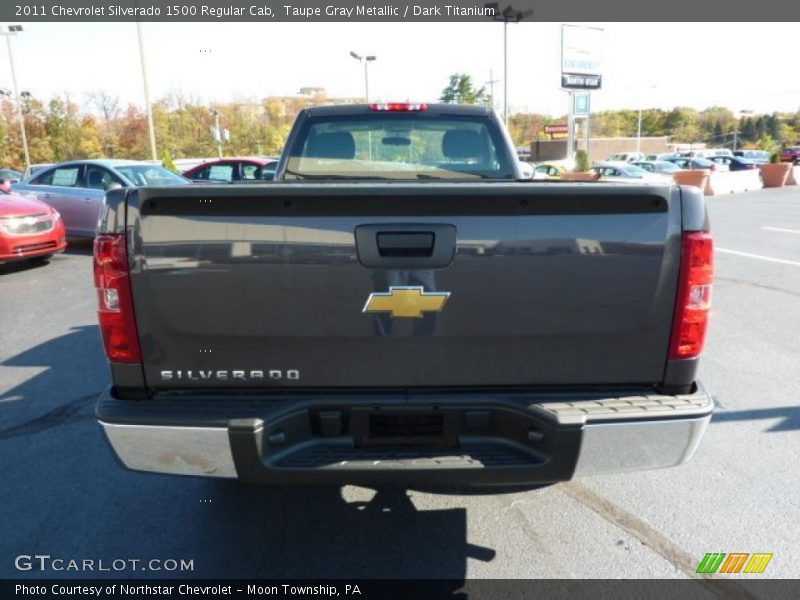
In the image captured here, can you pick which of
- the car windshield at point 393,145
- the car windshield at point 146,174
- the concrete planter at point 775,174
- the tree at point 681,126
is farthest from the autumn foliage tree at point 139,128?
the tree at point 681,126

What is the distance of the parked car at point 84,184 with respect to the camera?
10.6 m

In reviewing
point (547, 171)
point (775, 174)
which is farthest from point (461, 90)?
point (547, 171)

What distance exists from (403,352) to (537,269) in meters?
0.58

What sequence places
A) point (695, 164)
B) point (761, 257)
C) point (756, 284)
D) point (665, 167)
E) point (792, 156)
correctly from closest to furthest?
point (756, 284) → point (761, 257) → point (665, 167) → point (695, 164) → point (792, 156)

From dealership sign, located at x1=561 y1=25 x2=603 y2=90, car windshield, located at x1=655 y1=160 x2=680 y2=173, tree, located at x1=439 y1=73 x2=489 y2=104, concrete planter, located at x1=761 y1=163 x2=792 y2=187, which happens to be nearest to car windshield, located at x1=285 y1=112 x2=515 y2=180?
dealership sign, located at x1=561 y1=25 x2=603 y2=90

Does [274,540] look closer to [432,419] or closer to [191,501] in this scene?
[191,501]

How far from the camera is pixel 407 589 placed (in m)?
2.43

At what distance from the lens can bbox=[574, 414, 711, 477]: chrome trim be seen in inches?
81.0

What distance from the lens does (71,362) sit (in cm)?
519

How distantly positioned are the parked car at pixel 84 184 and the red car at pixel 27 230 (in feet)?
3.82

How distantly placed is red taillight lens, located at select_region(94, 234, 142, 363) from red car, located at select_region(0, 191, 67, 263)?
8.07 meters

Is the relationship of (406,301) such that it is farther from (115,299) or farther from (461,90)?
(461,90)

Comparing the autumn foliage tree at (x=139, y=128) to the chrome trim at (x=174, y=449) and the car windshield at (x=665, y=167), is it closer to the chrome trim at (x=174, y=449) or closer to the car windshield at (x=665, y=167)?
the car windshield at (x=665, y=167)

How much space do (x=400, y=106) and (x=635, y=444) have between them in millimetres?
2836
